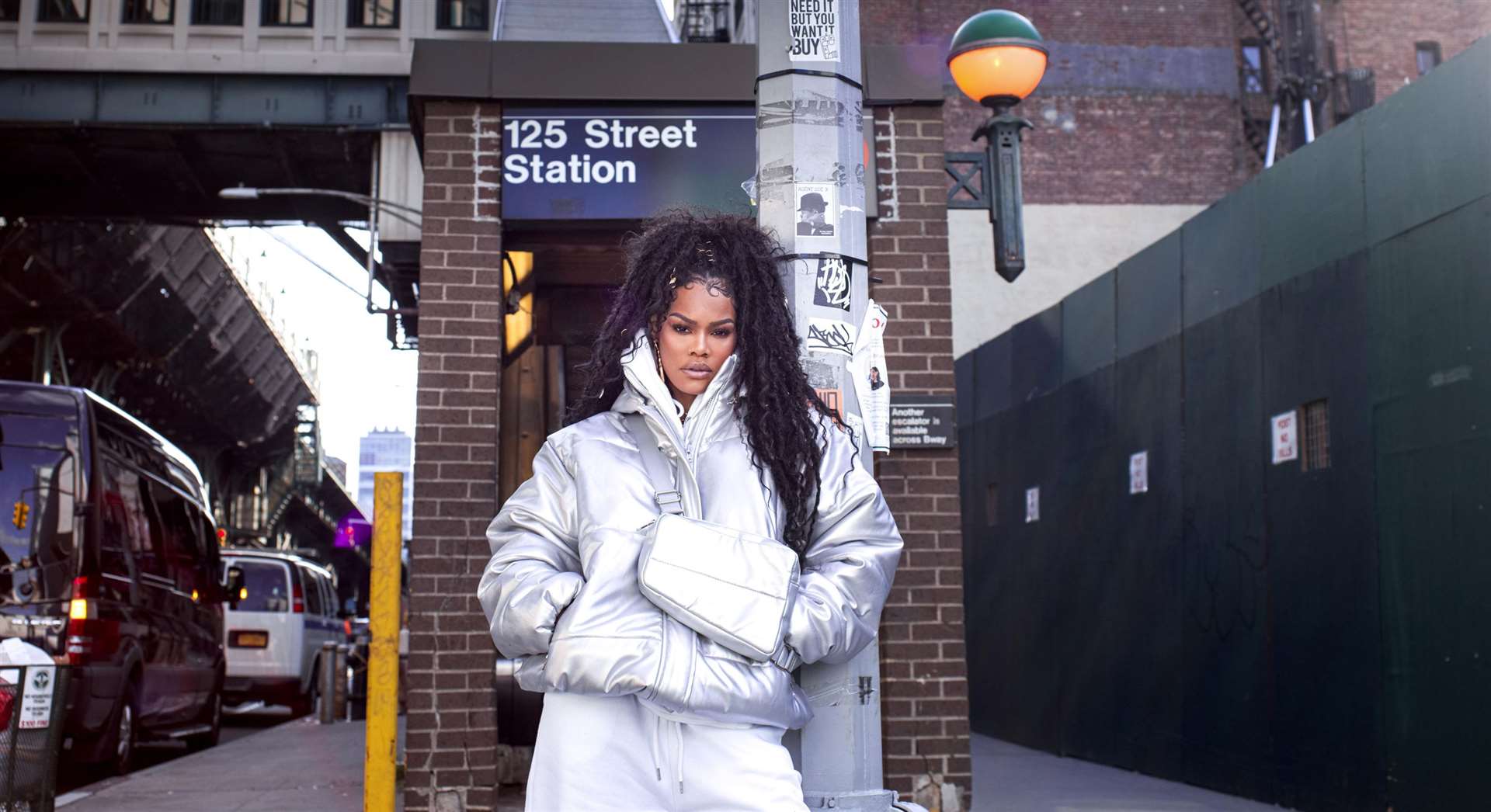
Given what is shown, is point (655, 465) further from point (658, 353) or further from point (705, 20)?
point (705, 20)

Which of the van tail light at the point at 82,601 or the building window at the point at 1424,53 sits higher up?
the building window at the point at 1424,53

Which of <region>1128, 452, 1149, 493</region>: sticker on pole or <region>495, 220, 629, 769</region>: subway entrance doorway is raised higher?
<region>495, 220, 629, 769</region>: subway entrance doorway

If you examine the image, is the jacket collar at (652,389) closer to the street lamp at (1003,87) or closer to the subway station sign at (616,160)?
the subway station sign at (616,160)

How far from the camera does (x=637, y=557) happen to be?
2840 mm

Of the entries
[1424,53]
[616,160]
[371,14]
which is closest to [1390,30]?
[1424,53]

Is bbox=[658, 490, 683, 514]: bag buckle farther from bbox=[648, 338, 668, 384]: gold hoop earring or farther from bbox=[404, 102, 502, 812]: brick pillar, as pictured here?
bbox=[404, 102, 502, 812]: brick pillar

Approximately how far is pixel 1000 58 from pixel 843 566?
21.2ft

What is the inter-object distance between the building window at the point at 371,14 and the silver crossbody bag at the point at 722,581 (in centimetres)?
2402

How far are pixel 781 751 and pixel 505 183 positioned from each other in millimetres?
5659

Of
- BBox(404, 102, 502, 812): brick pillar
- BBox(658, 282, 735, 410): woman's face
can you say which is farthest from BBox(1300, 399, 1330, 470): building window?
BBox(658, 282, 735, 410): woman's face

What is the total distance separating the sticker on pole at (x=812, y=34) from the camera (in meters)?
3.85

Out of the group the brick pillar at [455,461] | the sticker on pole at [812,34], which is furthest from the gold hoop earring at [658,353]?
the brick pillar at [455,461]

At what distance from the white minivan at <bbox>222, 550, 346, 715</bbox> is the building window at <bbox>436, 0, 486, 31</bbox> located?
10.6 metres

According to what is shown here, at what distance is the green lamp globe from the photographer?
28.8ft
